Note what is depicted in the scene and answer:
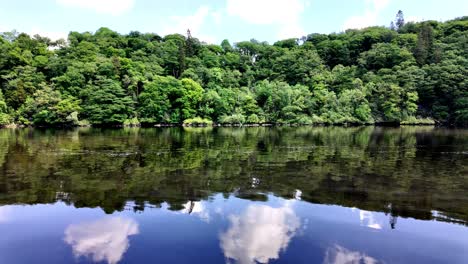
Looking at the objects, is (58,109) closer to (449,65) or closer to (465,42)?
(449,65)

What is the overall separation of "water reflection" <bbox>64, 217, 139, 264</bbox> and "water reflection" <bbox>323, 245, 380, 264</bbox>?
12.6 ft

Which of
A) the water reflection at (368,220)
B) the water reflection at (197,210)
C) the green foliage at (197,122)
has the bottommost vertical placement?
the water reflection at (197,210)

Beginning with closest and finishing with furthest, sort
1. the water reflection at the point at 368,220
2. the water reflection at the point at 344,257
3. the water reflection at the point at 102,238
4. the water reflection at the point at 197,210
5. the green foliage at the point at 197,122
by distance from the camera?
1. the water reflection at the point at 344,257
2. the water reflection at the point at 102,238
3. the water reflection at the point at 368,220
4. the water reflection at the point at 197,210
5. the green foliage at the point at 197,122

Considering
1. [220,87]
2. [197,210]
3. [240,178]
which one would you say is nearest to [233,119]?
[220,87]

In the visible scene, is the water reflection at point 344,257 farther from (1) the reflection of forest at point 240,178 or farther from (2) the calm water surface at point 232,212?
(1) the reflection of forest at point 240,178

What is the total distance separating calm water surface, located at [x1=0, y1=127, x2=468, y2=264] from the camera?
703 cm

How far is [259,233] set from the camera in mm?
8125

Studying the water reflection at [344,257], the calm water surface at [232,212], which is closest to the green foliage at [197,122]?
the calm water surface at [232,212]

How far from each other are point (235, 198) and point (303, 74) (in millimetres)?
66980

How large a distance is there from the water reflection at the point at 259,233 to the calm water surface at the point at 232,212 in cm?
2

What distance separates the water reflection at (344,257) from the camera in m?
6.66

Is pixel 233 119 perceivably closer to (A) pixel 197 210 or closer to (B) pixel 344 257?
(A) pixel 197 210

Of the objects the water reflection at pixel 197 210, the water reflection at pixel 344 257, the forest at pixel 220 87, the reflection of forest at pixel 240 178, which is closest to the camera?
the water reflection at pixel 344 257

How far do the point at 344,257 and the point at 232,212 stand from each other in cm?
344
